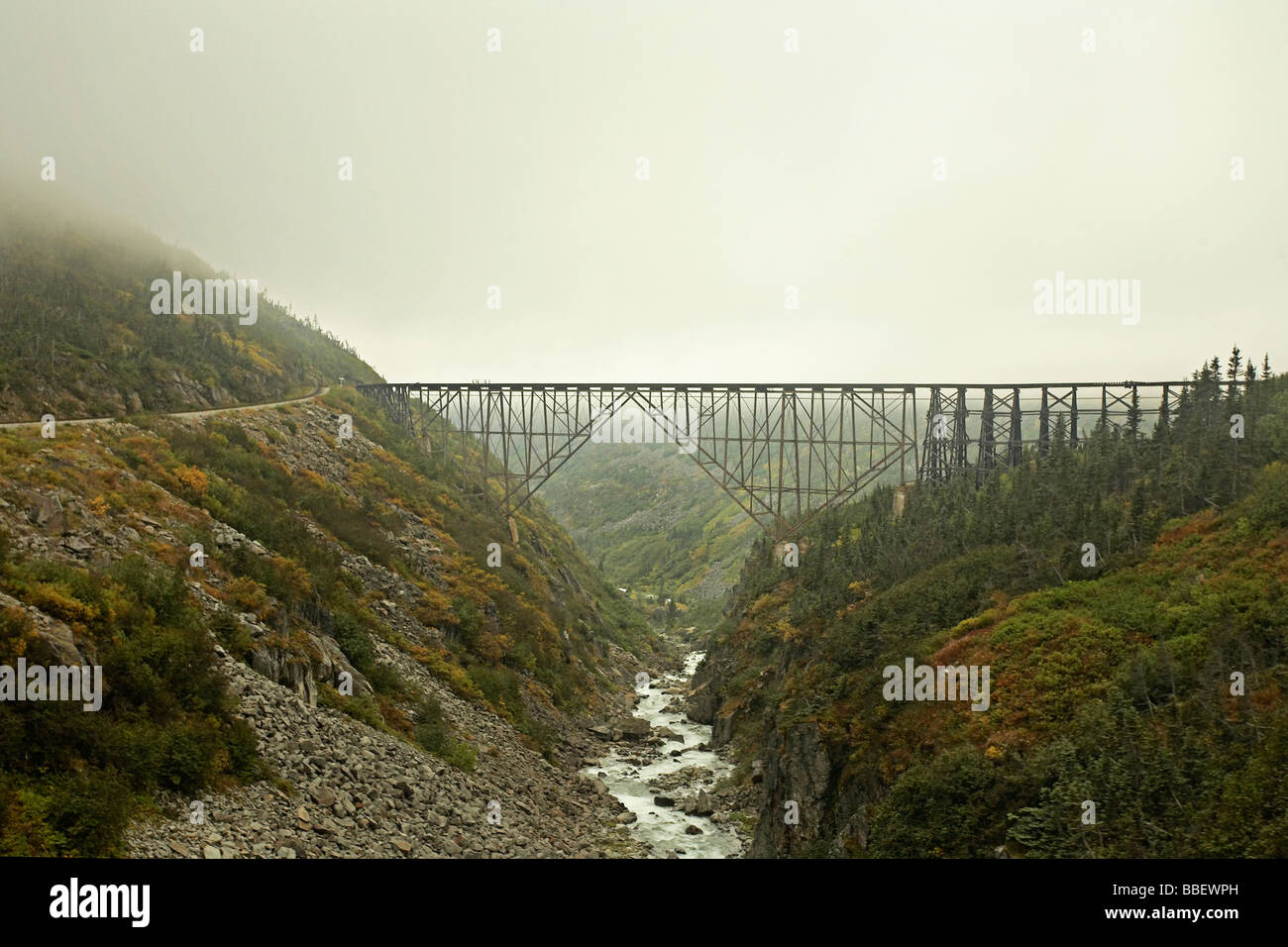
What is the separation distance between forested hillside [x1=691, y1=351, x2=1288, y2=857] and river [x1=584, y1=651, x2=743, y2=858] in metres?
1.73

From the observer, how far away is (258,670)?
17.4 m

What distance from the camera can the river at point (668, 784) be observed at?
22.8m

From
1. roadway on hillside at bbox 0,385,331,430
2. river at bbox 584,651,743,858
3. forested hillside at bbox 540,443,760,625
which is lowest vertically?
river at bbox 584,651,743,858

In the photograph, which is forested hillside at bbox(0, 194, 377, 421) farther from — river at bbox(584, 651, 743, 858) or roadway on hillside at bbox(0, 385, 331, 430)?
river at bbox(584, 651, 743, 858)

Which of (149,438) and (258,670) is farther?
(149,438)

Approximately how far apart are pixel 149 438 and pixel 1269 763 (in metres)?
31.3

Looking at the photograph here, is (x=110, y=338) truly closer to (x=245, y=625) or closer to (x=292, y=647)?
(x=245, y=625)

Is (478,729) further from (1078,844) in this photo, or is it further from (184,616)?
(1078,844)

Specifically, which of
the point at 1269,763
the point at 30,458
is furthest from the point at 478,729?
the point at 1269,763

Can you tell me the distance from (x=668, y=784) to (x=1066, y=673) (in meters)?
16.0

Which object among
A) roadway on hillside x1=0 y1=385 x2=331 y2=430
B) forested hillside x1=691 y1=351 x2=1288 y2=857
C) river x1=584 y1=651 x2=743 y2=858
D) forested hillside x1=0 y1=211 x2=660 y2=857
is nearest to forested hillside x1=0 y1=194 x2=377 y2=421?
forested hillside x1=0 y1=211 x2=660 y2=857

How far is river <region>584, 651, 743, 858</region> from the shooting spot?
22.8 m

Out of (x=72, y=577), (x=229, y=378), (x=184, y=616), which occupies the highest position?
(x=229, y=378)

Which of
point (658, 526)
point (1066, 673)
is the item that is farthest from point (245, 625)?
point (658, 526)
